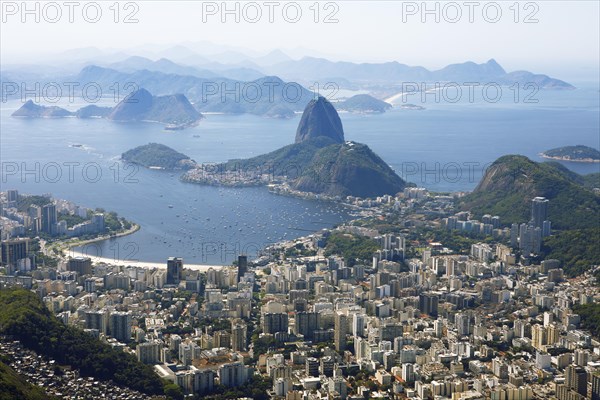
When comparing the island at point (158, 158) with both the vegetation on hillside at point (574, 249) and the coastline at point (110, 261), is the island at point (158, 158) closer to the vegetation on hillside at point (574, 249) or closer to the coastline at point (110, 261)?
the coastline at point (110, 261)

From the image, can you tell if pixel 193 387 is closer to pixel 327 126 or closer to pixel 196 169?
pixel 196 169

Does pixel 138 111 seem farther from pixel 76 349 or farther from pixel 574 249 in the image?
pixel 76 349

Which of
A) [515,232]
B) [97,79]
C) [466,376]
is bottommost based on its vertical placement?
[466,376]

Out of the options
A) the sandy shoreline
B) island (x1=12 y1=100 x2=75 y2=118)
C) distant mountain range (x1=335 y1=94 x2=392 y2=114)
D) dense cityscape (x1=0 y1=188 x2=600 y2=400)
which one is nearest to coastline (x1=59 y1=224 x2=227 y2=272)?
the sandy shoreline

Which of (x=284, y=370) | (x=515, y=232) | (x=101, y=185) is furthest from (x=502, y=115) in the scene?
(x=284, y=370)

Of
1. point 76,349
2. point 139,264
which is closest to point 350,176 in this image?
point 139,264
